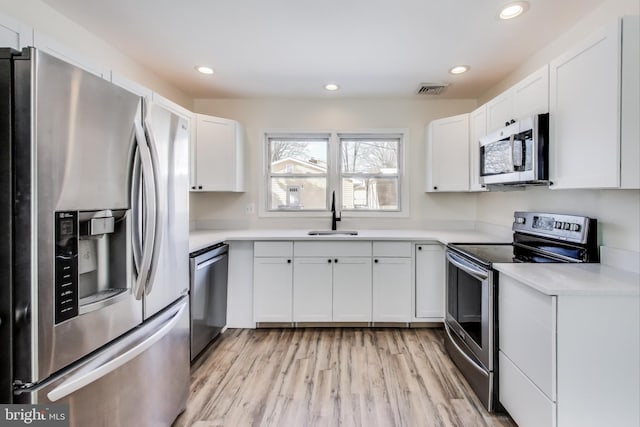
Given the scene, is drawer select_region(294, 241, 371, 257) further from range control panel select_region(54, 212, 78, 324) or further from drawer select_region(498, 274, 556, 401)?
range control panel select_region(54, 212, 78, 324)

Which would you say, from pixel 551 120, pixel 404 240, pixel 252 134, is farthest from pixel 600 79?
pixel 252 134

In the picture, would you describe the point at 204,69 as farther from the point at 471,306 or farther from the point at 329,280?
the point at 471,306

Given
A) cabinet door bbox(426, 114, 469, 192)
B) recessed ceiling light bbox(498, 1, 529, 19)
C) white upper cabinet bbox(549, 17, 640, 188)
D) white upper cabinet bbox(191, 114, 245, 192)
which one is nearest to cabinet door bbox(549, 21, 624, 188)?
white upper cabinet bbox(549, 17, 640, 188)

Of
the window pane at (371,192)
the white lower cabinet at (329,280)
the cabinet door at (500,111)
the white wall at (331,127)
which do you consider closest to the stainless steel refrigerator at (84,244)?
the white lower cabinet at (329,280)

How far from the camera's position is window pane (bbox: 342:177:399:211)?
371 centimetres

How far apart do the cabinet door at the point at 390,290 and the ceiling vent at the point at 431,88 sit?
5.70ft

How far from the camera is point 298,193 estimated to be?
12.2ft

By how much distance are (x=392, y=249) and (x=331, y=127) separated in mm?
1558

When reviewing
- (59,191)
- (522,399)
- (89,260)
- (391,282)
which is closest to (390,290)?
(391,282)

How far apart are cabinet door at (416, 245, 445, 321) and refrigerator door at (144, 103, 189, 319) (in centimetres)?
208

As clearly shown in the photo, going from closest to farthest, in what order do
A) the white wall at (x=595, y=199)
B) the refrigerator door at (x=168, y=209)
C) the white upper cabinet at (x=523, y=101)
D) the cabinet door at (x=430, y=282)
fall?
the refrigerator door at (x=168, y=209) → the white wall at (x=595, y=199) → the white upper cabinet at (x=523, y=101) → the cabinet door at (x=430, y=282)

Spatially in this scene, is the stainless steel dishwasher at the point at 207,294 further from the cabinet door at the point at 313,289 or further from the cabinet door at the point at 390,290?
the cabinet door at the point at 390,290

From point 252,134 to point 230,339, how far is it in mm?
2173

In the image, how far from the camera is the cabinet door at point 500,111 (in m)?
2.26
